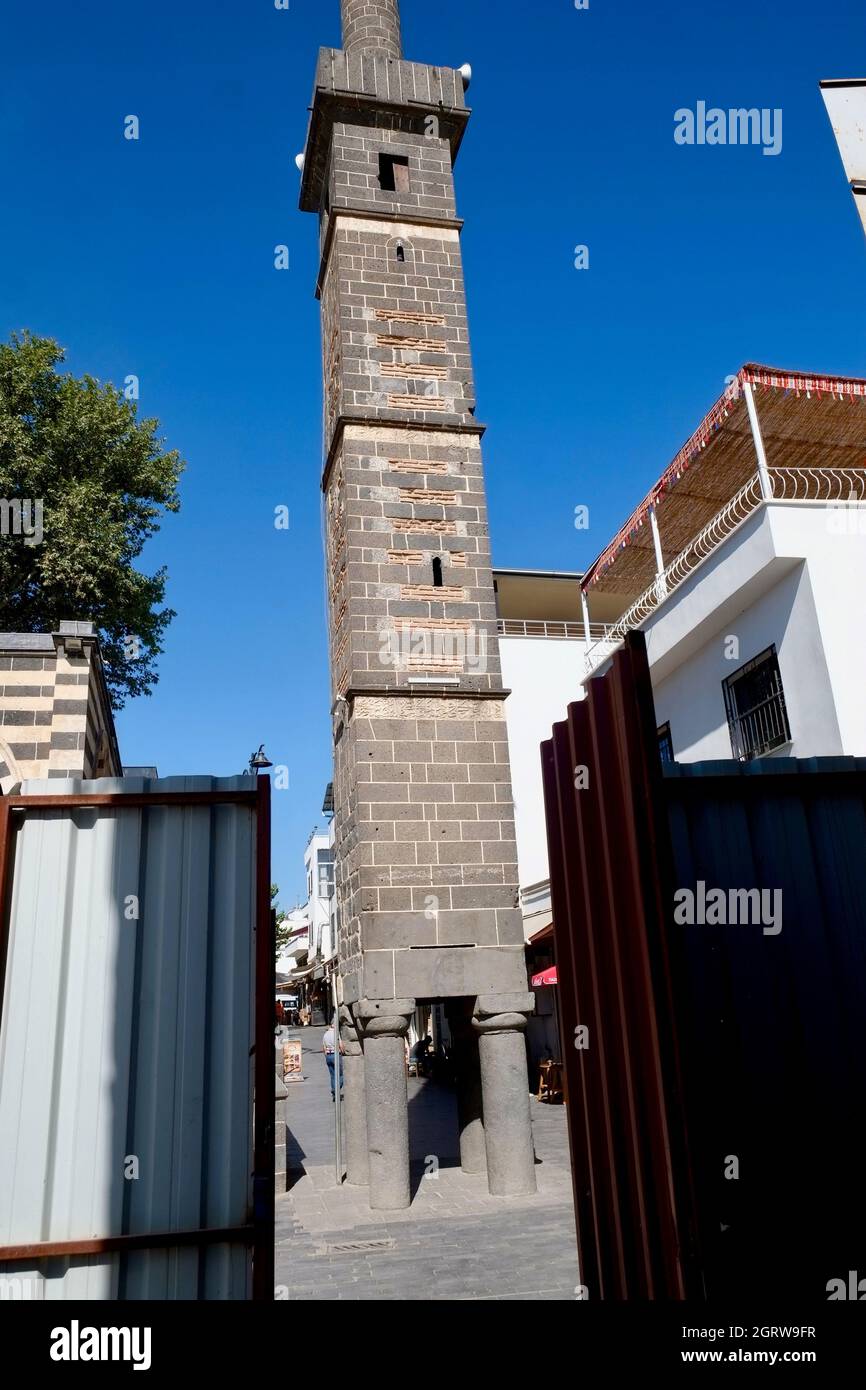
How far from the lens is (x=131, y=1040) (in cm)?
414

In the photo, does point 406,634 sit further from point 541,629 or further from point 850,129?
point 541,629

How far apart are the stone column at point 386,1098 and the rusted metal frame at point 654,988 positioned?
6735 millimetres

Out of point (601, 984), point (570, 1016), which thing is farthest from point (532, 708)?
point (601, 984)

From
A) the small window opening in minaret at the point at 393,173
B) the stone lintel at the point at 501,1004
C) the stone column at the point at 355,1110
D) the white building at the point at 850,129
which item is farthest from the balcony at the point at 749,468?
the stone column at the point at 355,1110

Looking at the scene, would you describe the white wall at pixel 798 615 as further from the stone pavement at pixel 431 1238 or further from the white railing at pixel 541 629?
the white railing at pixel 541 629

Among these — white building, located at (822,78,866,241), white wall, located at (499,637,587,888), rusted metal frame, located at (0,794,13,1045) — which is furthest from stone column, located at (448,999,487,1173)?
white wall, located at (499,637,587,888)

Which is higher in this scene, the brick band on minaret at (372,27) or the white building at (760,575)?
the brick band on minaret at (372,27)

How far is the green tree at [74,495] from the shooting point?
68.1 ft

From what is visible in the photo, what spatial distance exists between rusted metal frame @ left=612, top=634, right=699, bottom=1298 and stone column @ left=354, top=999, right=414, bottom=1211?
673 centimetres

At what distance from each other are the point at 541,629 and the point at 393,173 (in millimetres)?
16926

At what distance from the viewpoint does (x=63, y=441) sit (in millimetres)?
21609

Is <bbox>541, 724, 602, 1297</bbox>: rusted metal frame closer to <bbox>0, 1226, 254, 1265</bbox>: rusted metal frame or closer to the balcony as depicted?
<bbox>0, 1226, 254, 1265</bbox>: rusted metal frame

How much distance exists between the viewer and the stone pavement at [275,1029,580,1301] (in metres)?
6.98
